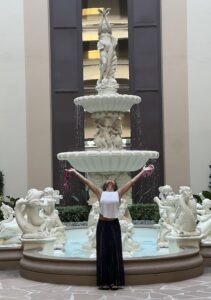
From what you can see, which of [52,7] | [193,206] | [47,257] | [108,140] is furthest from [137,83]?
[47,257]

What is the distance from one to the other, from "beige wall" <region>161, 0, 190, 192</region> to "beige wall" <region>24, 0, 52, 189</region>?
3.93m

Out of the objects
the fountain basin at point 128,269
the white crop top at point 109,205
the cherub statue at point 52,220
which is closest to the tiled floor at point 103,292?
the fountain basin at point 128,269

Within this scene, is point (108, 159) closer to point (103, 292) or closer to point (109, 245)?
point (109, 245)

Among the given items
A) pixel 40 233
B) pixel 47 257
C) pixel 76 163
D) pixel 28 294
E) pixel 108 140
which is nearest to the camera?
pixel 28 294

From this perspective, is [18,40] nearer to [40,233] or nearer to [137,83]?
[137,83]

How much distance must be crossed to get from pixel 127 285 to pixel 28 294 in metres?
1.31

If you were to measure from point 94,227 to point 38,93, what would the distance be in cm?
962

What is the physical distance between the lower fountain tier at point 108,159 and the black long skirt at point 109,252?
2728 millimetres

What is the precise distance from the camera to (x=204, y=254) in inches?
340

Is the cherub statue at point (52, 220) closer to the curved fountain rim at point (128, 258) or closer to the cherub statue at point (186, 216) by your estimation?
the curved fountain rim at point (128, 258)

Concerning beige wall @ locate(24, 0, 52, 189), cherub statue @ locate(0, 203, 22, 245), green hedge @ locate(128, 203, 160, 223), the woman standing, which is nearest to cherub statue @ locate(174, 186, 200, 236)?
the woman standing

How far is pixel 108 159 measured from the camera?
9.72 meters

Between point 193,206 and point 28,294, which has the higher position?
point 193,206

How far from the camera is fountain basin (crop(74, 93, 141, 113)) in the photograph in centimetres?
1021
